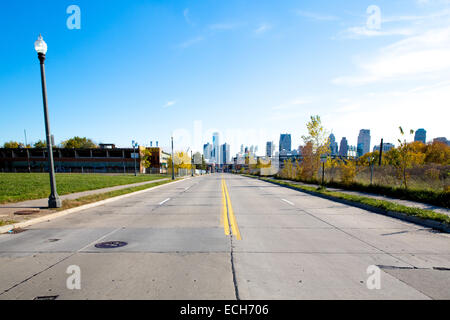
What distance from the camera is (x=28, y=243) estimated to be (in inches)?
228

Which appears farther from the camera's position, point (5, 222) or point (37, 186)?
point (37, 186)

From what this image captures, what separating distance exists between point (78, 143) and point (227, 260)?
137 metres

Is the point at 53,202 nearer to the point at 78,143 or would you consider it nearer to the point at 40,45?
the point at 40,45

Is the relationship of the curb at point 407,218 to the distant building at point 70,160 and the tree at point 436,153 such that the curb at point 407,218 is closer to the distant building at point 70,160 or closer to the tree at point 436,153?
the tree at point 436,153

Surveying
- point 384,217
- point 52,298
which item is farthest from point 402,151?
point 52,298

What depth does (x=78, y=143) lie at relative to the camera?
118375 millimetres

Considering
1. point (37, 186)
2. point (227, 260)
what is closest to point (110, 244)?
point (227, 260)

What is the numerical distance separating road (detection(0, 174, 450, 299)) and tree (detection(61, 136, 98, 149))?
12736 centimetres

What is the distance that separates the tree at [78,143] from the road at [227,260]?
127363mm

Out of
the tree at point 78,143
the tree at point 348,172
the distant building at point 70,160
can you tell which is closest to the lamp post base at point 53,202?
the tree at point 348,172

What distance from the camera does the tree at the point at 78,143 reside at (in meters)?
116

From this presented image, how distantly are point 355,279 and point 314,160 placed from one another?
2632 cm

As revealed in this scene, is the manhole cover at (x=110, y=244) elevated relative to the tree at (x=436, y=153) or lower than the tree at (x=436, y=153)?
lower
